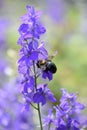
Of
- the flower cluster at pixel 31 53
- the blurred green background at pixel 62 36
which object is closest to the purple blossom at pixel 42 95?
the flower cluster at pixel 31 53

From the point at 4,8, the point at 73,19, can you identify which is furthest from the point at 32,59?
the point at 4,8

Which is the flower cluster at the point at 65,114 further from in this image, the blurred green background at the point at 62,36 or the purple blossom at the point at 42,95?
the blurred green background at the point at 62,36

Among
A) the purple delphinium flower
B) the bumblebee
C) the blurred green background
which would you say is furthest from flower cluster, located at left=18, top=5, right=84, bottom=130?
the blurred green background

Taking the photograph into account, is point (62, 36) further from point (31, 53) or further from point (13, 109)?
point (31, 53)

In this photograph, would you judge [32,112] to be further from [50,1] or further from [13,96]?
[50,1]

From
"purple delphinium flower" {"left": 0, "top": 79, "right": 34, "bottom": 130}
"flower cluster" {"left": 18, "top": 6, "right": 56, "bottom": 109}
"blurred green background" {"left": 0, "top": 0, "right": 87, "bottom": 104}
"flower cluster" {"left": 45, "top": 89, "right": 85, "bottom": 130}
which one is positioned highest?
"blurred green background" {"left": 0, "top": 0, "right": 87, "bottom": 104}

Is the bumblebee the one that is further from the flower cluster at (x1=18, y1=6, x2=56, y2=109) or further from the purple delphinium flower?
the purple delphinium flower
